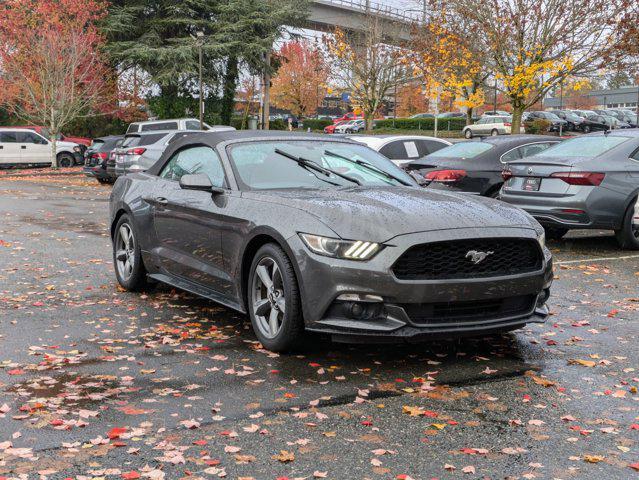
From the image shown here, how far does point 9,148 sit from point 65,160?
7.43ft

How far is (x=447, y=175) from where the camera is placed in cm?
1316

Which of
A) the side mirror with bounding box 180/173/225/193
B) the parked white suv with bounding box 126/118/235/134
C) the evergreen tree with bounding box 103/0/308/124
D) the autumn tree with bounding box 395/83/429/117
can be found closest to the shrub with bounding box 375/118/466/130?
the autumn tree with bounding box 395/83/429/117

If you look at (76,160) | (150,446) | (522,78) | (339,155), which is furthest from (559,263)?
(76,160)

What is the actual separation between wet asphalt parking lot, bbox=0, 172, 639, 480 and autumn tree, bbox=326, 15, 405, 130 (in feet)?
133

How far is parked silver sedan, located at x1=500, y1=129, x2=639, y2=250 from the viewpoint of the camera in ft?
35.6

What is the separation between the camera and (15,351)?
19.7ft

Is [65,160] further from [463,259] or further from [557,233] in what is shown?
[463,259]

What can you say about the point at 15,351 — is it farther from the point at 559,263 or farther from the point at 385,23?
the point at 385,23

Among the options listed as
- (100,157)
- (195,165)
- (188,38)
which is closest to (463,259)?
(195,165)

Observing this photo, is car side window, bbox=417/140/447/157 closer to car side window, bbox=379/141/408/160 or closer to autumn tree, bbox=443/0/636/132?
car side window, bbox=379/141/408/160

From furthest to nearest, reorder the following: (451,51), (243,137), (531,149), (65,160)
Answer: (65,160) → (451,51) → (531,149) → (243,137)

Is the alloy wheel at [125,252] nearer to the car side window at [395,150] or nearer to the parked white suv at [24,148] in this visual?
the car side window at [395,150]

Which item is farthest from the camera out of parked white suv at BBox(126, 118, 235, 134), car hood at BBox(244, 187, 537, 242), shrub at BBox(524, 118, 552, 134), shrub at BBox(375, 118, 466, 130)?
shrub at BBox(375, 118, 466, 130)

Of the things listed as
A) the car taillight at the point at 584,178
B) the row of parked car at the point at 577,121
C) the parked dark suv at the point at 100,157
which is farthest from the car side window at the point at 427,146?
the row of parked car at the point at 577,121
